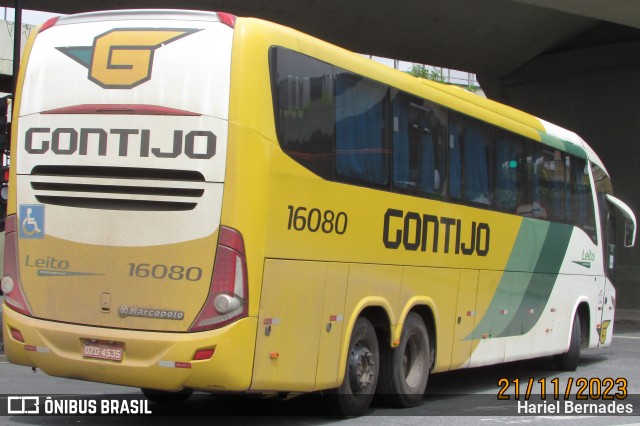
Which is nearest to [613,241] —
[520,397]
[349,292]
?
[520,397]

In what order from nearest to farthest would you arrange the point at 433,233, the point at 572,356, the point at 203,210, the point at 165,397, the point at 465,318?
the point at 203,210 → the point at 165,397 → the point at 433,233 → the point at 465,318 → the point at 572,356

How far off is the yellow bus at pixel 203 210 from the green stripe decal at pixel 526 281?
2.88 meters

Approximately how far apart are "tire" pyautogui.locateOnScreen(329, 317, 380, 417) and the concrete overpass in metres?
15.0

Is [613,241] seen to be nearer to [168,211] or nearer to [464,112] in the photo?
[464,112]

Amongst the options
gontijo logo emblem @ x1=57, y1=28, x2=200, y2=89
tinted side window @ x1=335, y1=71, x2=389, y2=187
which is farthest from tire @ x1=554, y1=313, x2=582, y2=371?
gontijo logo emblem @ x1=57, y1=28, x2=200, y2=89

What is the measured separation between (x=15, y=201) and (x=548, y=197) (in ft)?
27.6

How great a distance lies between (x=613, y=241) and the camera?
670 inches

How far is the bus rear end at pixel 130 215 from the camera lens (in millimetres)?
7590

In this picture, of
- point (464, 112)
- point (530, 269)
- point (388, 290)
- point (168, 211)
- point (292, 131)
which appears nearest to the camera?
point (168, 211)

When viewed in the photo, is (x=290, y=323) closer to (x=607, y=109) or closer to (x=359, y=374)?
(x=359, y=374)

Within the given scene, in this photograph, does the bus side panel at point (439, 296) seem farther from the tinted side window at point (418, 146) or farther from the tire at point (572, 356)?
the tire at point (572, 356)

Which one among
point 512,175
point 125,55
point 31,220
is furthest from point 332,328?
point 512,175

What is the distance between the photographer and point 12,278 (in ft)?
27.2

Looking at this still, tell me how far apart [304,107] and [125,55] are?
5.49ft
